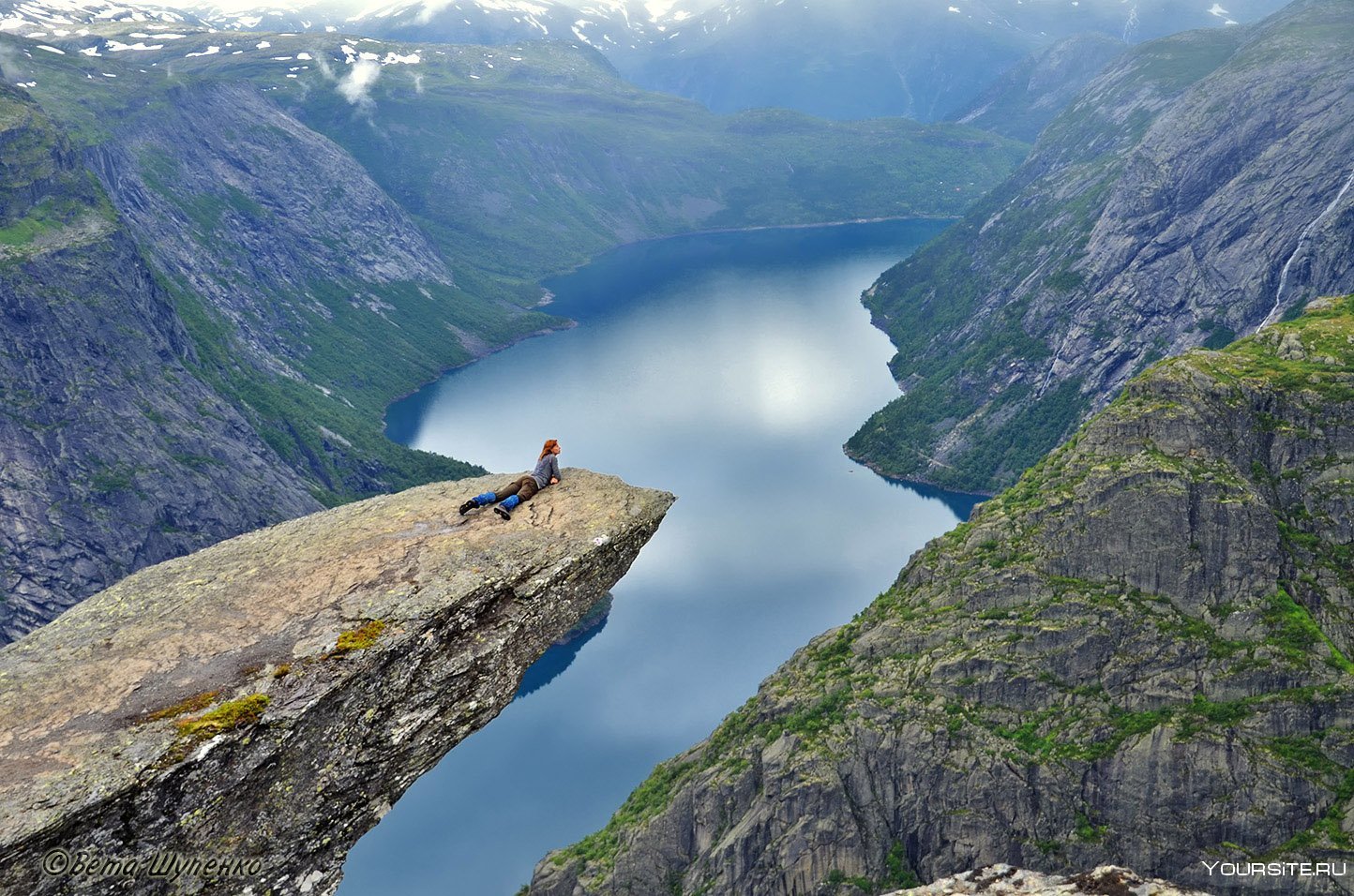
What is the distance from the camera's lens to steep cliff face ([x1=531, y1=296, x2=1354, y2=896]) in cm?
7000

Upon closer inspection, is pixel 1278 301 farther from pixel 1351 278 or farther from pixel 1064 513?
pixel 1064 513

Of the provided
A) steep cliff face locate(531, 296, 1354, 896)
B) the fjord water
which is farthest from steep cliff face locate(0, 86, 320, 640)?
steep cliff face locate(531, 296, 1354, 896)

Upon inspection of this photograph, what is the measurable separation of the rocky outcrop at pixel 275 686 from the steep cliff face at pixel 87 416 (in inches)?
5131

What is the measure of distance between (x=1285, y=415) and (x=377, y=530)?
7842cm

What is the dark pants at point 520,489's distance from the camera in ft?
103

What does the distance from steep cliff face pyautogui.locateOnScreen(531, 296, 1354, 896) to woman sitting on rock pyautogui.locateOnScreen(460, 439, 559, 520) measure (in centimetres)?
5297

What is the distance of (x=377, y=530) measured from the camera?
29.8 m

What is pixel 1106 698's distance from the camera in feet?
249

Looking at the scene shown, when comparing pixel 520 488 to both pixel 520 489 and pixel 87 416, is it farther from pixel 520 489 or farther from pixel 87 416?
pixel 87 416

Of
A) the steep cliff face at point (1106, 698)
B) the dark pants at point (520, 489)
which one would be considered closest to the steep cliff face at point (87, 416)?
the steep cliff face at point (1106, 698)

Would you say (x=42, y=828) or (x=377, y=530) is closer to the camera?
(x=42, y=828)

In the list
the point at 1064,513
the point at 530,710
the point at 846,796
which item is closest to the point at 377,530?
the point at 846,796

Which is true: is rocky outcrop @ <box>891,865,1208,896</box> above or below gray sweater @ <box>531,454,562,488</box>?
below

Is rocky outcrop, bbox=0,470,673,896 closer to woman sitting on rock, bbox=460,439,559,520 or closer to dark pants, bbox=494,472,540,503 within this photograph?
woman sitting on rock, bbox=460,439,559,520
